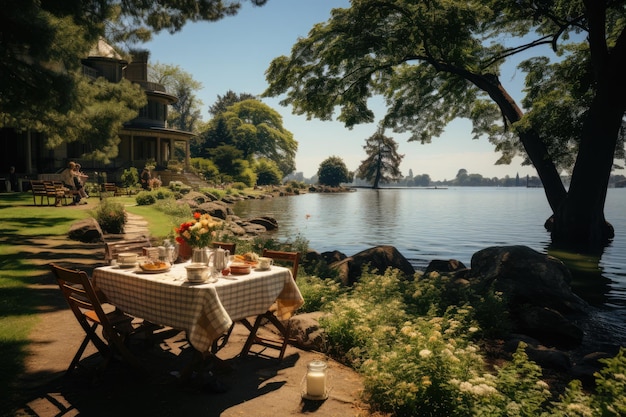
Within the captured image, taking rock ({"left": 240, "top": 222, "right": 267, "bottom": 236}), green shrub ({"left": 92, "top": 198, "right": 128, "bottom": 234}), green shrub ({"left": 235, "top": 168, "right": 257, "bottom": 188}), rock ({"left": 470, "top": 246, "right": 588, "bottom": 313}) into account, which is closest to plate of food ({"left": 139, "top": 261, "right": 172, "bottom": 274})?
rock ({"left": 470, "top": 246, "right": 588, "bottom": 313})

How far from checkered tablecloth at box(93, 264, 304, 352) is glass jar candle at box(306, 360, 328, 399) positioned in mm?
1015

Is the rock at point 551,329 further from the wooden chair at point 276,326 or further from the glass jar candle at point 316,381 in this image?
the glass jar candle at point 316,381

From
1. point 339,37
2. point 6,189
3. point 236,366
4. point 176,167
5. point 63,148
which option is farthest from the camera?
point 176,167

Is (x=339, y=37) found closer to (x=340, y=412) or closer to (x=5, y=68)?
(x=5, y=68)

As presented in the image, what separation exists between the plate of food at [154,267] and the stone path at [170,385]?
115 centimetres

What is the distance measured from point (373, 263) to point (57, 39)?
9.37 metres

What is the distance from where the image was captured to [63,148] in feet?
120

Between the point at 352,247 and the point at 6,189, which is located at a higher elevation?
the point at 6,189

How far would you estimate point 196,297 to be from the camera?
4762 mm

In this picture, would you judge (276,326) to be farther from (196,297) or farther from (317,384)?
(196,297)

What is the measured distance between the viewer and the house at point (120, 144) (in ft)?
103

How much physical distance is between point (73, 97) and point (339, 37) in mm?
10248

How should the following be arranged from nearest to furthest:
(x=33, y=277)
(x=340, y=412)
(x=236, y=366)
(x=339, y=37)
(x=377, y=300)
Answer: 1. (x=340, y=412)
2. (x=236, y=366)
3. (x=377, y=300)
4. (x=33, y=277)
5. (x=339, y=37)

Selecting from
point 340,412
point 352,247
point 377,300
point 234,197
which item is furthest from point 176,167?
point 340,412
